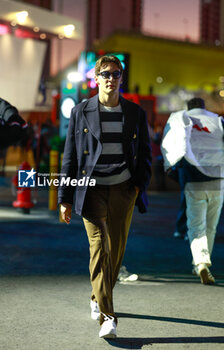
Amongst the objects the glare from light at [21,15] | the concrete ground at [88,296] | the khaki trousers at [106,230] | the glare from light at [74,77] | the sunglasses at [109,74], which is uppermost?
the glare from light at [21,15]

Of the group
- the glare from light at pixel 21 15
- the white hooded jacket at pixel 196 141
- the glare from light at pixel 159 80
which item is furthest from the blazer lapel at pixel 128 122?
the glare from light at pixel 159 80

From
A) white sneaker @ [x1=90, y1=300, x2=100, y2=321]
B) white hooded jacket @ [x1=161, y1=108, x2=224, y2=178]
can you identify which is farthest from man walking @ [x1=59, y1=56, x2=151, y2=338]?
white hooded jacket @ [x1=161, y1=108, x2=224, y2=178]

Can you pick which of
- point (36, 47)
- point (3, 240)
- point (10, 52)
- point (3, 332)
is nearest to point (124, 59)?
point (3, 240)

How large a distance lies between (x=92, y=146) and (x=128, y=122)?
316 mm

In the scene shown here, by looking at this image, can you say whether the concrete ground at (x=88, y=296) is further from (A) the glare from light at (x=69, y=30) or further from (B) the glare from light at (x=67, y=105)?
(A) the glare from light at (x=69, y=30)

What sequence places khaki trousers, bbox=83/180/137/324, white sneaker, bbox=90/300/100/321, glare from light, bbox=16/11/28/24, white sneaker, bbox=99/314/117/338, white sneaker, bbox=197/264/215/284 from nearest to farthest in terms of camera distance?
1. white sneaker, bbox=99/314/117/338
2. khaki trousers, bbox=83/180/137/324
3. white sneaker, bbox=90/300/100/321
4. white sneaker, bbox=197/264/215/284
5. glare from light, bbox=16/11/28/24

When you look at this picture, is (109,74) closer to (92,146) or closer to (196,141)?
(92,146)

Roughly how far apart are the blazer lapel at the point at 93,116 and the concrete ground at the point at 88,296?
1437 mm

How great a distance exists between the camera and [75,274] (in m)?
6.53

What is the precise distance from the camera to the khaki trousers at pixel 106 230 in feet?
14.4

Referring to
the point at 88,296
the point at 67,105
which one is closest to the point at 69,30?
the point at 67,105

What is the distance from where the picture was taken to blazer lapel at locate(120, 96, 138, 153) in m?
4.46

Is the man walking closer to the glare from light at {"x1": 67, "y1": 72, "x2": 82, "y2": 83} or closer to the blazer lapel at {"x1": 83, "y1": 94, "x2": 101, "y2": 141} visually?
the blazer lapel at {"x1": 83, "y1": 94, "x2": 101, "y2": 141}

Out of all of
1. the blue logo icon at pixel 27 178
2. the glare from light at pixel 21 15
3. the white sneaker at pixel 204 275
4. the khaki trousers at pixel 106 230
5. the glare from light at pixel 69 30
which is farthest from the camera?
the glare from light at pixel 69 30
